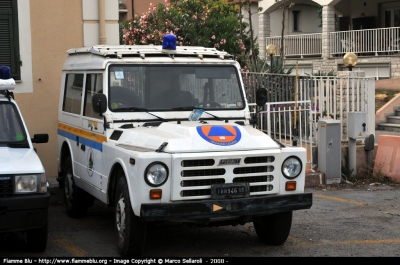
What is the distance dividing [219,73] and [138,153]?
1978 mm

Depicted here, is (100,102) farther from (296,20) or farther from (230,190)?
(296,20)

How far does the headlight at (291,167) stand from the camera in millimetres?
7137

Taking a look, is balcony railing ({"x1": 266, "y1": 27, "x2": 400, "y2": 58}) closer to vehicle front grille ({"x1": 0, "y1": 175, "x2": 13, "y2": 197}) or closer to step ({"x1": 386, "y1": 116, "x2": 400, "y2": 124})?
step ({"x1": 386, "y1": 116, "x2": 400, "y2": 124})

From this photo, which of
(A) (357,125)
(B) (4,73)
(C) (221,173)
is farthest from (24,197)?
(A) (357,125)

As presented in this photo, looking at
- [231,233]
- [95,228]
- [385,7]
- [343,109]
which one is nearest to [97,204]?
[95,228]

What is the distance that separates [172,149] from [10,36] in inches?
222

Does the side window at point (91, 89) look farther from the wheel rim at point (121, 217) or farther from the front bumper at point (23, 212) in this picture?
the front bumper at point (23, 212)

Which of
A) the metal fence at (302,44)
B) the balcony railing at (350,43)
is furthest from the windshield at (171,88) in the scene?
the metal fence at (302,44)

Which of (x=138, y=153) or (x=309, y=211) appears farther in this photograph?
(x=309, y=211)

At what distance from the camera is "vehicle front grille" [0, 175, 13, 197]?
6719 millimetres

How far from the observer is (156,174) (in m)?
6.64

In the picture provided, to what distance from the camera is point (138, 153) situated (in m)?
6.68

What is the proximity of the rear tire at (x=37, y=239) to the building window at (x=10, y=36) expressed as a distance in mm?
4721

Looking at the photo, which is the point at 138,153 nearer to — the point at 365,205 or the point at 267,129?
the point at 365,205
